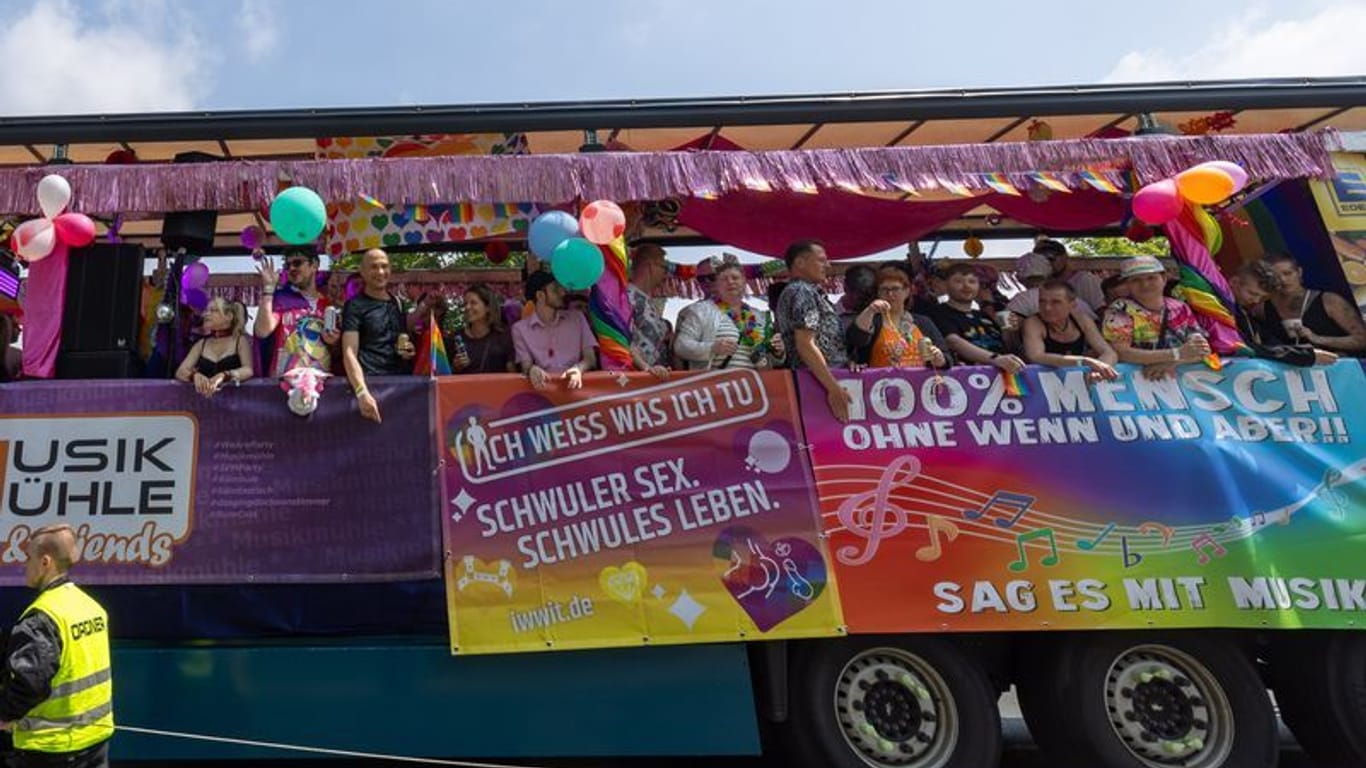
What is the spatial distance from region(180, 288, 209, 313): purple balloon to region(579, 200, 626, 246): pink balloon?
7.81 ft

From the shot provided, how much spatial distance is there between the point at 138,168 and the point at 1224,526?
252 inches

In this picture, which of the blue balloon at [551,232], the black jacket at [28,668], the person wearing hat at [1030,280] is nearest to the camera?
the black jacket at [28,668]

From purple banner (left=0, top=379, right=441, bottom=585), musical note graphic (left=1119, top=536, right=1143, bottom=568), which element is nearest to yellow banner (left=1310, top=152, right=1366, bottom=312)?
musical note graphic (left=1119, top=536, right=1143, bottom=568)

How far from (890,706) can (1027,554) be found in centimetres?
108

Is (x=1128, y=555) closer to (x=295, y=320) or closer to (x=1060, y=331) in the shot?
(x=1060, y=331)

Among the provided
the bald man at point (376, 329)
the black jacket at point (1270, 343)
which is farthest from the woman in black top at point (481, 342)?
the black jacket at point (1270, 343)

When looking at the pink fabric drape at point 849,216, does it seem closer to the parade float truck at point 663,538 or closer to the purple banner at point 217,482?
the parade float truck at point 663,538

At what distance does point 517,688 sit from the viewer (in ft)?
13.3

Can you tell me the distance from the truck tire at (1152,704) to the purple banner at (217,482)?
11.1 ft

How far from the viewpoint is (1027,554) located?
4.25 metres

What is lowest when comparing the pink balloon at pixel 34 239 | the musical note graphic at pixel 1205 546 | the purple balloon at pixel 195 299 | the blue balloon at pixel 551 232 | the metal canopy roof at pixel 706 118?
the musical note graphic at pixel 1205 546

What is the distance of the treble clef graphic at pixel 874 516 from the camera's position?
425 centimetres

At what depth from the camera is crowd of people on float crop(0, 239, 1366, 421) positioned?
453 cm

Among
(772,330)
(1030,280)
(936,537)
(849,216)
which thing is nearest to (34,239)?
(772,330)
